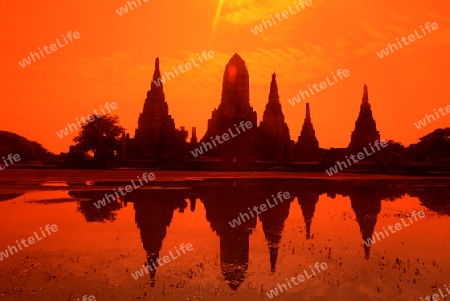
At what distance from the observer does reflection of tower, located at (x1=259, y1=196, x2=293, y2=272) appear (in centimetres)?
916

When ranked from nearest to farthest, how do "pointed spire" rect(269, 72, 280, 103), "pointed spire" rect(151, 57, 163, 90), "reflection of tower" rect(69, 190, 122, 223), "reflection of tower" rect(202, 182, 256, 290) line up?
"reflection of tower" rect(202, 182, 256, 290), "reflection of tower" rect(69, 190, 122, 223), "pointed spire" rect(151, 57, 163, 90), "pointed spire" rect(269, 72, 280, 103)

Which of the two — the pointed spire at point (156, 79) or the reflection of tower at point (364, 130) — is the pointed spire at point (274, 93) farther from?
the pointed spire at point (156, 79)

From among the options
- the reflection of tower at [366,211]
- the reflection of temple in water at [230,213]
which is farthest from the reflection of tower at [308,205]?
the reflection of tower at [366,211]

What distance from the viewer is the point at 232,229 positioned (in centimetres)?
1166

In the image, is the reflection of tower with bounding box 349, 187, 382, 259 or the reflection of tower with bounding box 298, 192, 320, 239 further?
the reflection of tower with bounding box 298, 192, 320, 239

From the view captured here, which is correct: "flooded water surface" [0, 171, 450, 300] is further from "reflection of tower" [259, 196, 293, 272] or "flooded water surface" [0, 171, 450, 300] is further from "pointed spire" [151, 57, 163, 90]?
"pointed spire" [151, 57, 163, 90]

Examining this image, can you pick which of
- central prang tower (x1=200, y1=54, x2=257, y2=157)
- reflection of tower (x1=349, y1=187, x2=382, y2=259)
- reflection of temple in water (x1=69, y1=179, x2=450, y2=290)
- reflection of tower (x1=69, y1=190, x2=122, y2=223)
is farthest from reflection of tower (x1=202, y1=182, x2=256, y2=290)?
central prang tower (x1=200, y1=54, x2=257, y2=157)

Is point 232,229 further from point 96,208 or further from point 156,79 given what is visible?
point 156,79

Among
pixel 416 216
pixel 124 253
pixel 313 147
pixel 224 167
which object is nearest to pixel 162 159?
pixel 224 167

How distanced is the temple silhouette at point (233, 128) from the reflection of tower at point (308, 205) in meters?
28.0

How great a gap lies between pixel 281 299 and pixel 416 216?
33.3ft

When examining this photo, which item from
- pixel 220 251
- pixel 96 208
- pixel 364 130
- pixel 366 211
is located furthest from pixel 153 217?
pixel 364 130

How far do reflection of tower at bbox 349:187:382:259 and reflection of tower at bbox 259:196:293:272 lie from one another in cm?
200

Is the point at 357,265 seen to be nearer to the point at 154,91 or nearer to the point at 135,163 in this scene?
the point at 135,163
